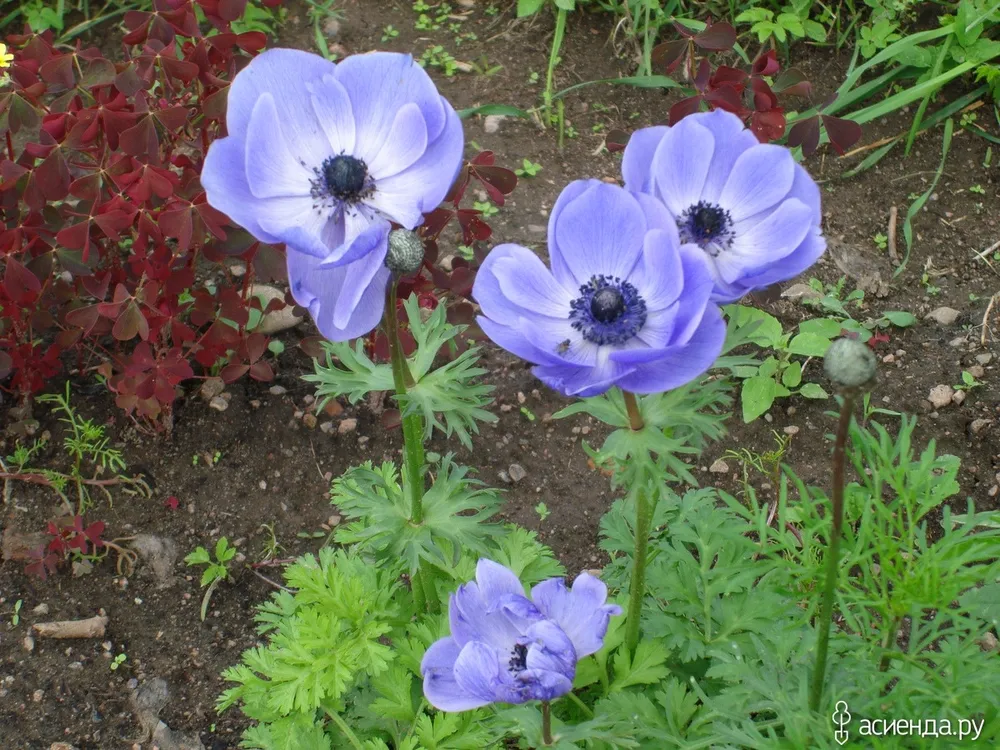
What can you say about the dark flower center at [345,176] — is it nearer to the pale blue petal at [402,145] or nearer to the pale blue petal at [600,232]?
the pale blue petal at [402,145]

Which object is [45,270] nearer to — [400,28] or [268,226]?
[268,226]

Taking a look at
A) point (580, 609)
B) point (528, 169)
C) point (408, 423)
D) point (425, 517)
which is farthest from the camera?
point (528, 169)

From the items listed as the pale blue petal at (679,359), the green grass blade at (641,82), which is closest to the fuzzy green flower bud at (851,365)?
the pale blue petal at (679,359)

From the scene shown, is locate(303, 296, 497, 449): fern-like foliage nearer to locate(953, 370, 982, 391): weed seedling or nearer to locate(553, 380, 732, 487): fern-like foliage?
locate(553, 380, 732, 487): fern-like foliage

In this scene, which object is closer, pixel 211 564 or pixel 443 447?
pixel 211 564

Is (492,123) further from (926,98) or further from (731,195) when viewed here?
(731,195)

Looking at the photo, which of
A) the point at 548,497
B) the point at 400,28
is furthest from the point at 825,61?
the point at 548,497

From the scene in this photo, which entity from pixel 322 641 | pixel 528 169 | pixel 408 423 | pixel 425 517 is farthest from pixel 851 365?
pixel 528 169
